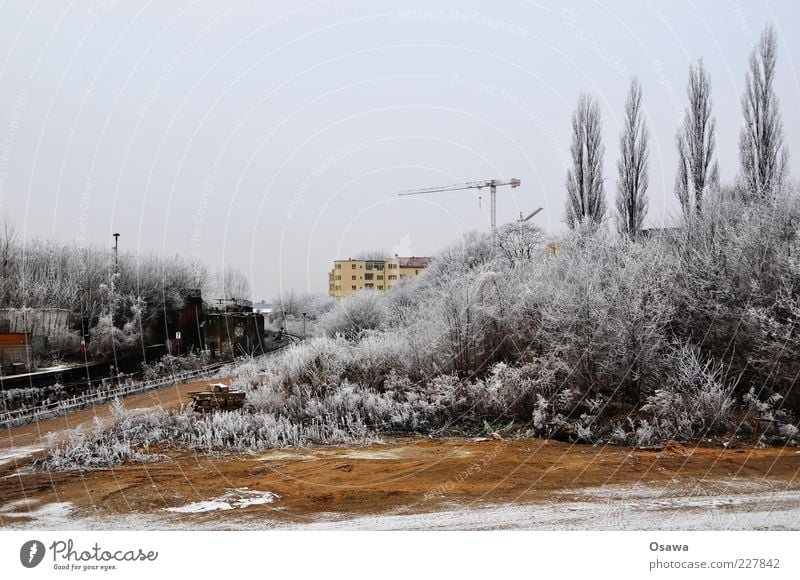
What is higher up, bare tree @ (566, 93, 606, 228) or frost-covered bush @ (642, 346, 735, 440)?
bare tree @ (566, 93, 606, 228)

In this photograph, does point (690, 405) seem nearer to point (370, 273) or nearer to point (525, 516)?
point (525, 516)

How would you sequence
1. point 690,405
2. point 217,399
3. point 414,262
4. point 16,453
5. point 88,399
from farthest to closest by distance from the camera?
point 414,262 → point 217,399 → point 88,399 → point 690,405 → point 16,453

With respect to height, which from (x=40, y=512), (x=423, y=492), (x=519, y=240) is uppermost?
(x=519, y=240)

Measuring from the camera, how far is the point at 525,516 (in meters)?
5.39

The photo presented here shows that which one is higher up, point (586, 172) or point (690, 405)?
point (586, 172)

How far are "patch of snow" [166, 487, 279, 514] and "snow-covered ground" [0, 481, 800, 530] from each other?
0.01 m

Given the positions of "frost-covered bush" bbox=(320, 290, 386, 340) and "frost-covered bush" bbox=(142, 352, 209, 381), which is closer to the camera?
"frost-covered bush" bbox=(142, 352, 209, 381)
